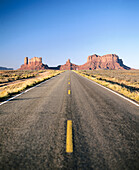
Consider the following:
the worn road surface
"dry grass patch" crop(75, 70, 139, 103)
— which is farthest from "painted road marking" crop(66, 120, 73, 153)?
"dry grass patch" crop(75, 70, 139, 103)

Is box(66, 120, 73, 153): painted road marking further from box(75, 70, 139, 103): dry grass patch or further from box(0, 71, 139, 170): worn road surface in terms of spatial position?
box(75, 70, 139, 103): dry grass patch

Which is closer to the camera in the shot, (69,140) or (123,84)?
(69,140)

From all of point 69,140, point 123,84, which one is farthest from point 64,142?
point 123,84

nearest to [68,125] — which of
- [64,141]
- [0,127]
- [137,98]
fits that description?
[64,141]

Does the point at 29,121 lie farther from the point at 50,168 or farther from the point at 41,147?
the point at 50,168

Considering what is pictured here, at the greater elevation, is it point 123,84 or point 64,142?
point 123,84

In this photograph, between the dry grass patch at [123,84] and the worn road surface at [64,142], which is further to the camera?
the dry grass patch at [123,84]

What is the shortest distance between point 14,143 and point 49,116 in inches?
66.7

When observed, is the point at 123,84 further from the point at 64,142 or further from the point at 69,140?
the point at 64,142

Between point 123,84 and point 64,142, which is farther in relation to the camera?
point 123,84

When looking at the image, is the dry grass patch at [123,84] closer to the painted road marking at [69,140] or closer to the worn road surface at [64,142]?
the worn road surface at [64,142]

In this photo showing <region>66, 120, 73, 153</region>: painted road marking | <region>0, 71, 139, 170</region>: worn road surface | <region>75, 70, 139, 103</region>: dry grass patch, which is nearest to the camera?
<region>0, 71, 139, 170</region>: worn road surface

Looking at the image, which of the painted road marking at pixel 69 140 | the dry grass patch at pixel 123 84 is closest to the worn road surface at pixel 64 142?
the painted road marking at pixel 69 140

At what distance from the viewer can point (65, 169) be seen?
6.45 feet
